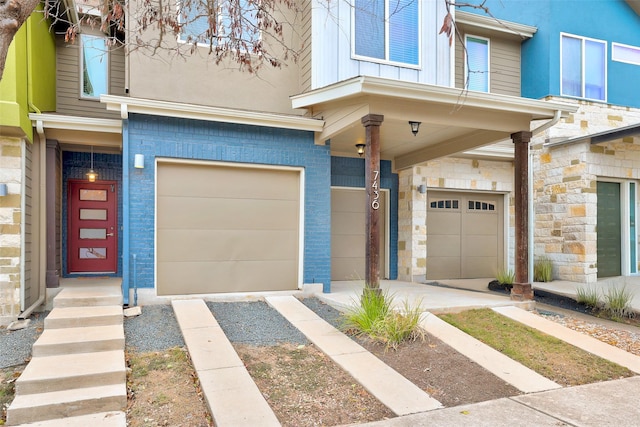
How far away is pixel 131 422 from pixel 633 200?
35.3ft

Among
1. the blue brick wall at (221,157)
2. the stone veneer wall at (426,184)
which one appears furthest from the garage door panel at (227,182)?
the stone veneer wall at (426,184)

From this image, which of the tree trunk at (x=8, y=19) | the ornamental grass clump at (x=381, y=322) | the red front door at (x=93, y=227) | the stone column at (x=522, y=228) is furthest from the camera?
the red front door at (x=93, y=227)

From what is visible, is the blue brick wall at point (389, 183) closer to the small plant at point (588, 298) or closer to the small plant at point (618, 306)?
the small plant at point (588, 298)

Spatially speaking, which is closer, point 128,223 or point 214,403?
point 214,403

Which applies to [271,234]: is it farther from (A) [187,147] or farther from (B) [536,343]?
(B) [536,343]

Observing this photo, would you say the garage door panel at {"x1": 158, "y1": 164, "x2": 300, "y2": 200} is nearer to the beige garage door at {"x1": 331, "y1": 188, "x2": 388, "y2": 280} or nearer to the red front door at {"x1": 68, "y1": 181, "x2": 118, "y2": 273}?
the beige garage door at {"x1": 331, "y1": 188, "x2": 388, "y2": 280}

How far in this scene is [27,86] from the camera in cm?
634

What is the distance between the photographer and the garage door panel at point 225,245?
6.71 meters

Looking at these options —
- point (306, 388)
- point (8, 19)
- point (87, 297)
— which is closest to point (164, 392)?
point (306, 388)

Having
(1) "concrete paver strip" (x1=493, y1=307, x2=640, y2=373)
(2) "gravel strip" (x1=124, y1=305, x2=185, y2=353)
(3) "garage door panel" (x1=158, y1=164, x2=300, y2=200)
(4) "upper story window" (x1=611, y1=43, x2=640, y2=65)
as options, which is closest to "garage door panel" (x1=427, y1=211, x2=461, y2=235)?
(1) "concrete paver strip" (x1=493, y1=307, x2=640, y2=373)

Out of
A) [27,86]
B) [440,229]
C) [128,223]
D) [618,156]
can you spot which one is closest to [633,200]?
[618,156]

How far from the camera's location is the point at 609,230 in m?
9.43

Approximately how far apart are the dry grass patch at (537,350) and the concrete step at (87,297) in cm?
461

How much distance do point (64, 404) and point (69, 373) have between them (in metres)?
0.45
